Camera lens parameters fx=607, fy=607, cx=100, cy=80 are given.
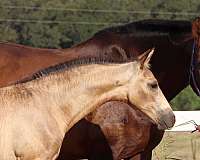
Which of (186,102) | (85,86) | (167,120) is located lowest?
(186,102)

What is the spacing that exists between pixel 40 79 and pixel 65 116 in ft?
1.32

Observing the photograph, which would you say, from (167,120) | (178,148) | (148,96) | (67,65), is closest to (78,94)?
(67,65)

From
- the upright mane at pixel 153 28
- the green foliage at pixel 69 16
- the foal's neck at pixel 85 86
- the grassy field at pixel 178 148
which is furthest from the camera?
the green foliage at pixel 69 16

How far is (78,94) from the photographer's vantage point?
5449 mm

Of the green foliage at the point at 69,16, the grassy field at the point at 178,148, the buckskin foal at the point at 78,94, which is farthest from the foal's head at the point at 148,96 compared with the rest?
the green foliage at the point at 69,16

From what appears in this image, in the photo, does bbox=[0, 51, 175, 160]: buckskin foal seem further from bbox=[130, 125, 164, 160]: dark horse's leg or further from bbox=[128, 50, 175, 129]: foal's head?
bbox=[130, 125, 164, 160]: dark horse's leg

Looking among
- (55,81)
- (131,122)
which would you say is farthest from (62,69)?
(131,122)

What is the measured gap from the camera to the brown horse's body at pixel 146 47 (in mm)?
6426

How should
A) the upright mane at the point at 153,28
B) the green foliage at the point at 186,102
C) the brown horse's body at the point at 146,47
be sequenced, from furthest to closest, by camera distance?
the green foliage at the point at 186,102, the upright mane at the point at 153,28, the brown horse's body at the point at 146,47

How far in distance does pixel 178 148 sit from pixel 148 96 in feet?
17.1

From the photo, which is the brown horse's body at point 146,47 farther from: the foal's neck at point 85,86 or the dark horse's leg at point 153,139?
the foal's neck at point 85,86

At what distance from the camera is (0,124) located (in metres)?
5.05

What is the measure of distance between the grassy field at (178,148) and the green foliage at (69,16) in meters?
22.0

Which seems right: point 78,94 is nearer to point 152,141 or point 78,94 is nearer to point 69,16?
point 152,141
